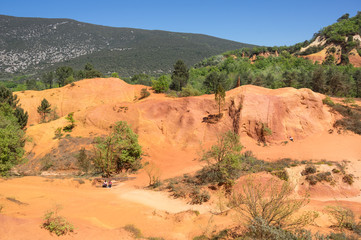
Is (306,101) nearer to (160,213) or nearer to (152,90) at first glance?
(160,213)

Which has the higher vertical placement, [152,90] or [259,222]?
[152,90]

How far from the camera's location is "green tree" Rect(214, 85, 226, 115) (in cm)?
2541

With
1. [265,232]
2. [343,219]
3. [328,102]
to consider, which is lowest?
[343,219]

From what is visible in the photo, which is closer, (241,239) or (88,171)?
(241,239)

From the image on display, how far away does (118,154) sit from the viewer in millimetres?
21078

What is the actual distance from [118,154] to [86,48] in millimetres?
133304

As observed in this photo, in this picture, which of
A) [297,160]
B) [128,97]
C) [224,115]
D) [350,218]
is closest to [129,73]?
[128,97]

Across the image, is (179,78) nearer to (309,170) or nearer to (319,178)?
(309,170)

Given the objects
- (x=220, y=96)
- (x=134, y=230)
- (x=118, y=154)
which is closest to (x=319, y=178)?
(x=134, y=230)

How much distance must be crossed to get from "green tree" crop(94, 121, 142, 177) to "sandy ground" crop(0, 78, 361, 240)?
76.0 inches

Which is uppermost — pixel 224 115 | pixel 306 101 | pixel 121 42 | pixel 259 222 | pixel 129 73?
pixel 121 42

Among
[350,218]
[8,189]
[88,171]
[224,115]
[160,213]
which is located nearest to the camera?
[350,218]

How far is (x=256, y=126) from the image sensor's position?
993 inches

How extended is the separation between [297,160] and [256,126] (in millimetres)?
6588
